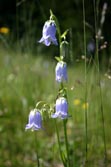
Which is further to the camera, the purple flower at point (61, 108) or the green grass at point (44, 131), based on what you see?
the green grass at point (44, 131)

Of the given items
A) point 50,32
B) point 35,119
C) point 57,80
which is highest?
point 50,32

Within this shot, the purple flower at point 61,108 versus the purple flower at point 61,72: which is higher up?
the purple flower at point 61,72

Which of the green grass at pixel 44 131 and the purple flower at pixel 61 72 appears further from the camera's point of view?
the green grass at pixel 44 131

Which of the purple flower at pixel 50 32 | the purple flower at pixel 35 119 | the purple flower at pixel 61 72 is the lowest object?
the purple flower at pixel 35 119

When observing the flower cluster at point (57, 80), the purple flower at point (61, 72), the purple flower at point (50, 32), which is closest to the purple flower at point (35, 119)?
the flower cluster at point (57, 80)

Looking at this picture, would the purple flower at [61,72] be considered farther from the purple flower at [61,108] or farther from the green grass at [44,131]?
the green grass at [44,131]

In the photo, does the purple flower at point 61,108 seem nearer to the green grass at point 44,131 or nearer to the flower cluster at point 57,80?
the flower cluster at point 57,80

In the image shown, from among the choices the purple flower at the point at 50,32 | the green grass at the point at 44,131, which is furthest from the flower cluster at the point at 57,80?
the green grass at the point at 44,131

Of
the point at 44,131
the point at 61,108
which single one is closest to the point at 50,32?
the point at 61,108

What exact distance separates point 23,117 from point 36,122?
1990 mm

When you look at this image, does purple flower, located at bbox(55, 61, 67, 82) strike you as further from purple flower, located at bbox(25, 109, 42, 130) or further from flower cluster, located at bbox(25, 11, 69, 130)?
purple flower, located at bbox(25, 109, 42, 130)

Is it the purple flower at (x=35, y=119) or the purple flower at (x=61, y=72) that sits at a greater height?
the purple flower at (x=61, y=72)

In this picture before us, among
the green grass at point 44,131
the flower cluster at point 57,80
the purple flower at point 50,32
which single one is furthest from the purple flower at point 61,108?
the green grass at point 44,131

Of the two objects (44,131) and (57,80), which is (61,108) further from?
(44,131)
